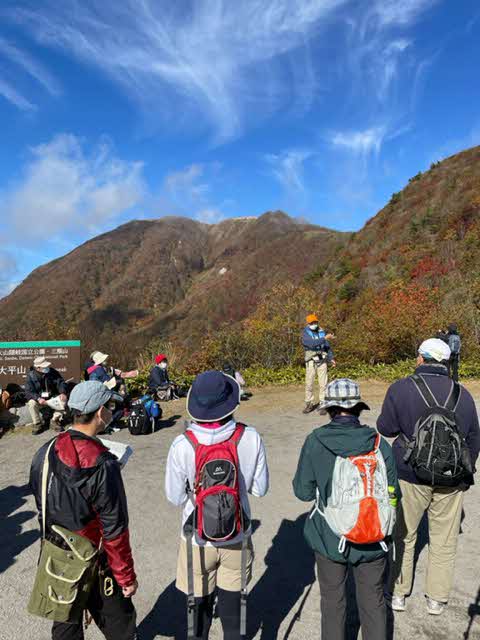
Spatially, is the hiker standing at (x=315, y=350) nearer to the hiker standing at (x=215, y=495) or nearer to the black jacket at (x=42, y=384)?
the black jacket at (x=42, y=384)

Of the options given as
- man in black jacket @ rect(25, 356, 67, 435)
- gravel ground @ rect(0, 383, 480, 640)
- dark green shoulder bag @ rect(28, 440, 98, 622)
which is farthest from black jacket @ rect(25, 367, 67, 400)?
dark green shoulder bag @ rect(28, 440, 98, 622)

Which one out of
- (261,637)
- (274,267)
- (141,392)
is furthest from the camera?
(274,267)

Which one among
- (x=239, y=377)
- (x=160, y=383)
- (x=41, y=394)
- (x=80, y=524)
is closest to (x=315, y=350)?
(x=239, y=377)

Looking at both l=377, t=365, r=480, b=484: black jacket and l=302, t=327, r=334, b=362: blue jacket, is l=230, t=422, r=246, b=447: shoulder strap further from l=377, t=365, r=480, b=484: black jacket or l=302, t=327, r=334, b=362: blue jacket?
l=302, t=327, r=334, b=362: blue jacket

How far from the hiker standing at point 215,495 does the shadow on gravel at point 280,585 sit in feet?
2.62

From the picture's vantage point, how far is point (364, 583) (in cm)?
258

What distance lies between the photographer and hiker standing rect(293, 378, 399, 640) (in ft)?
8.17

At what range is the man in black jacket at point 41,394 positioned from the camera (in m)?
8.45

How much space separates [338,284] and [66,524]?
4033 centimetres

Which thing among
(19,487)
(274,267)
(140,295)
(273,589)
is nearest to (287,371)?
(19,487)

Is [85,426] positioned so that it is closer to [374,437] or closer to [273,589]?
[374,437]

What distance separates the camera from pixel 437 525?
327cm

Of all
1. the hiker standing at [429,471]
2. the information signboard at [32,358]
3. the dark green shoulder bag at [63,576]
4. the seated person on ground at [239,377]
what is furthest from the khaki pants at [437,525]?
the information signboard at [32,358]

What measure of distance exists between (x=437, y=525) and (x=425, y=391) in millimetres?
945
